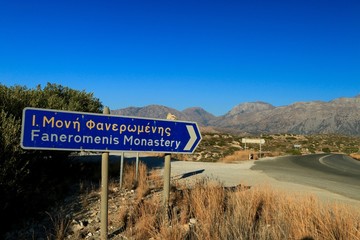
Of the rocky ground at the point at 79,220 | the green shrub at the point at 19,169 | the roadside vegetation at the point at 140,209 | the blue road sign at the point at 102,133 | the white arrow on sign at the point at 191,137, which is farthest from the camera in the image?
the green shrub at the point at 19,169

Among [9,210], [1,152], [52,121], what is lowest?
[9,210]

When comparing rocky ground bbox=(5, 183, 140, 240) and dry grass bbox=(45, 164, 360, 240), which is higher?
dry grass bbox=(45, 164, 360, 240)

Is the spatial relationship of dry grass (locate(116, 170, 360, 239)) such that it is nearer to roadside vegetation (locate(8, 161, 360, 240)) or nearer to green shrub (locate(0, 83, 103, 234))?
roadside vegetation (locate(8, 161, 360, 240))

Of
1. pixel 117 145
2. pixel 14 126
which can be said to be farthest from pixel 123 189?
pixel 117 145

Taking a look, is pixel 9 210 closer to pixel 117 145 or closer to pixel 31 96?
pixel 117 145

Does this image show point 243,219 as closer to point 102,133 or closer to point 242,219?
point 242,219

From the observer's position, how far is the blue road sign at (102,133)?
4.65m

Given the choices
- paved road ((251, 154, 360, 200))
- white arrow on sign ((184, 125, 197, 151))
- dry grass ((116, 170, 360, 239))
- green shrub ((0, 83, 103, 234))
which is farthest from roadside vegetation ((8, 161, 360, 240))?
paved road ((251, 154, 360, 200))

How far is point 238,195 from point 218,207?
3.39 ft

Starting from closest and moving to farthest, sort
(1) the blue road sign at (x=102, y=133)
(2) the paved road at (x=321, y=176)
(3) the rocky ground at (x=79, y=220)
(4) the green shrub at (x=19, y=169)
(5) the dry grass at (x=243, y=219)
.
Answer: (1) the blue road sign at (x=102, y=133) < (5) the dry grass at (x=243, y=219) < (3) the rocky ground at (x=79, y=220) < (4) the green shrub at (x=19, y=169) < (2) the paved road at (x=321, y=176)

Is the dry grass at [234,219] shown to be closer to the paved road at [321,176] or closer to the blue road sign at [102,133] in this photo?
the blue road sign at [102,133]

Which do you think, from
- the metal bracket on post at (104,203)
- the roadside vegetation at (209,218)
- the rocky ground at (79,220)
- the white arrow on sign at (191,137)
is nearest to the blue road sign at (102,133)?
the white arrow on sign at (191,137)

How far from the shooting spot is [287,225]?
5.26 m

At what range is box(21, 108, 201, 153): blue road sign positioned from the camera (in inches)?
183
